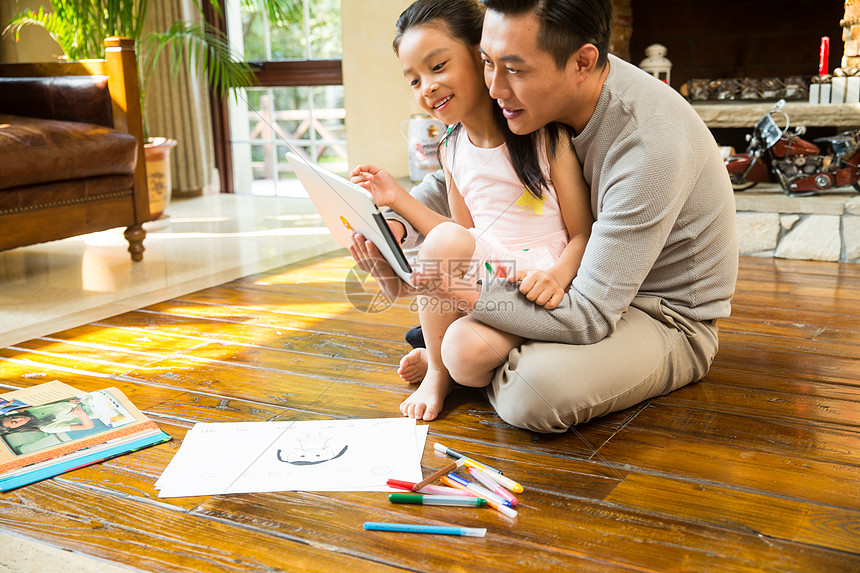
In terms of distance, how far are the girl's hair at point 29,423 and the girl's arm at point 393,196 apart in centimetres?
61

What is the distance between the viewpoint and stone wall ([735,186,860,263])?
235 cm

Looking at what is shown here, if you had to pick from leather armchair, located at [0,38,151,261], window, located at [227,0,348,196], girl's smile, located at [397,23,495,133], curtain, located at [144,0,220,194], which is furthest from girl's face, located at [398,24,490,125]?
curtain, located at [144,0,220,194]

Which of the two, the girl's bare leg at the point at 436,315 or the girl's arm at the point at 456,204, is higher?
the girl's arm at the point at 456,204

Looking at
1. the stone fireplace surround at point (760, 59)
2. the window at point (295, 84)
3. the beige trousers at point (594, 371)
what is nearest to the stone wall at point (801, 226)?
the stone fireplace surround at point (760, 59)

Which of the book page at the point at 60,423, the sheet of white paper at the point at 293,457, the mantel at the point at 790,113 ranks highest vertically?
the mantel at the point at 790,113

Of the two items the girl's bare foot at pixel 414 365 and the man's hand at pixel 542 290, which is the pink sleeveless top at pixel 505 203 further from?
the girl's bare foot at pixel 414 365

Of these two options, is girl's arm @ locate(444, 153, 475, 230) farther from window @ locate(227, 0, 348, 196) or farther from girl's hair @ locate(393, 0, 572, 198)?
window @ locate(227, 0, 348, 196)

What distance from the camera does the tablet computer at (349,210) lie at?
1002 millimetres

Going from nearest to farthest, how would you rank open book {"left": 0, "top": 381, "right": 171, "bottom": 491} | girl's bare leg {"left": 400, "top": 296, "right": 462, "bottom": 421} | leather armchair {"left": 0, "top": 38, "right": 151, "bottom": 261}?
open book {"left": 0, "top": 381, "right": 171, "bottom": 491} < girl's bare leg {"left": 400, "top": 296, "right": 462, "bottom": 421} < leather armchair {"left": 0, "top": 38, "right": 151, "bottom": 261}

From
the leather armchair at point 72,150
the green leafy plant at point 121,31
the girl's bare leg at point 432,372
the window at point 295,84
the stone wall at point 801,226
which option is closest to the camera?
the girl's bare leg at point 432,372

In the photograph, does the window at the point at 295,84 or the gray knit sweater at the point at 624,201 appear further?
the window at the point at 295,84

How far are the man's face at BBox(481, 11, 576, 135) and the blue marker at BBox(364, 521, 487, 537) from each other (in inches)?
22.2

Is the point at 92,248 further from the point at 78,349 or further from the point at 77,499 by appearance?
the point at 77,499

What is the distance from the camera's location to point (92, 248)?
2.71 meters
